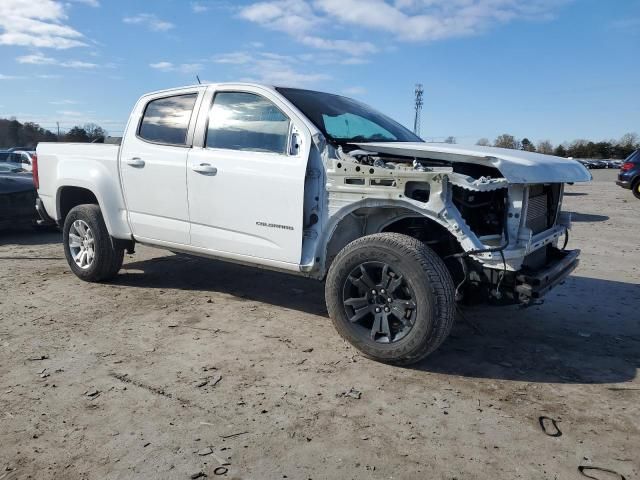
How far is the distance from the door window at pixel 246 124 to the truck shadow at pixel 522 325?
1590 mm

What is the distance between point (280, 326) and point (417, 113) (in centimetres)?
6591

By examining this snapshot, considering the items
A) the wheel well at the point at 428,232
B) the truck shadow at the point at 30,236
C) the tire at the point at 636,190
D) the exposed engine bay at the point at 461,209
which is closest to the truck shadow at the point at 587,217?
the tire at the point at 636,190

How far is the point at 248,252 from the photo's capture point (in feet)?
14.2

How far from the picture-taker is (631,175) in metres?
16.5

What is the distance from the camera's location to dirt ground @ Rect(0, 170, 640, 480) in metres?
2.50

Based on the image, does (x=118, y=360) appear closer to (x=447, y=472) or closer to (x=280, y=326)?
(x=280, y=326)

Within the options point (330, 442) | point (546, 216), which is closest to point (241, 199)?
point (330, 442)

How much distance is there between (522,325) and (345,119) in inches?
92.6

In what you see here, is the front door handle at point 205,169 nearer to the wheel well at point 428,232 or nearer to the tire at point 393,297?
the tire at point 393,297

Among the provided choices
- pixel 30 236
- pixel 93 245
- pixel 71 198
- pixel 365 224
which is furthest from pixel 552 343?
pixel 30 236

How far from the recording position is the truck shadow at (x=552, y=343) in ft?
11.6

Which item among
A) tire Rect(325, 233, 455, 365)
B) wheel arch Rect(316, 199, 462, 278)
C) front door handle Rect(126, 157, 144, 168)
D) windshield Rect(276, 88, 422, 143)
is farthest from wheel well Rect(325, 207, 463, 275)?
front door handle Rect(126, 157, 144, 168)

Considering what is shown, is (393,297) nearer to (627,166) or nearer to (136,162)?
(136,162)

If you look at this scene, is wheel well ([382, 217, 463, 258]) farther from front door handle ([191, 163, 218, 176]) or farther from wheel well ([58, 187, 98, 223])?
wheel well ([58, 187, 98, 223])
